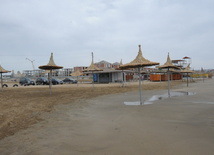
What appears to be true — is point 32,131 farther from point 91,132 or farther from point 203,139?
point 203,139

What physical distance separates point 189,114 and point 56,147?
4.51 m

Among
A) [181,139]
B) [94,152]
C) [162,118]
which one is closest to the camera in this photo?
[94,152]

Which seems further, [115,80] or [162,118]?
[115,80]

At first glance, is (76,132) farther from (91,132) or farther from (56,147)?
(56,147)

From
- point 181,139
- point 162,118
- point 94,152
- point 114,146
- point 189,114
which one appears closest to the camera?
point 94,152

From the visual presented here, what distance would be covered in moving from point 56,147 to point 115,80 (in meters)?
33.2

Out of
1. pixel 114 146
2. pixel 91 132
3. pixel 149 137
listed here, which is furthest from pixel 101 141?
pixel 149 137

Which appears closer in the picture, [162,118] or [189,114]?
[162,118]

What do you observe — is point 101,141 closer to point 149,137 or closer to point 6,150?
point 149,137

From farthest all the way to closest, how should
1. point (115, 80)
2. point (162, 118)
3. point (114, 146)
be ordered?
point (115, 80) < point (162, 118) < point (114, 146)

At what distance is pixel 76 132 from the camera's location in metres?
4.65

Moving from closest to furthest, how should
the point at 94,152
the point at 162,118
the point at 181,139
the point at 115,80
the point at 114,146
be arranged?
the point at 94,152 → the point at 114,146 → the point at 181,139 → the point at 162,118 → the point at 115,80

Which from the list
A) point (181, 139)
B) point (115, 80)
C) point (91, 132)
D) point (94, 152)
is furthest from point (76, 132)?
point (115, 80)

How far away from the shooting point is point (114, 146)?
369 centimetres
